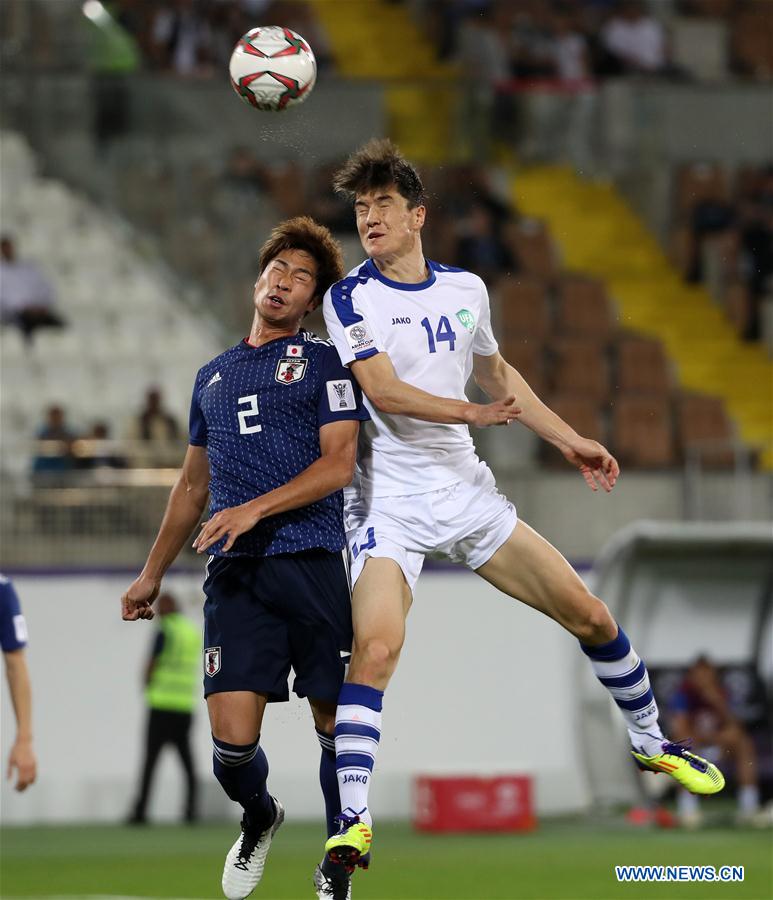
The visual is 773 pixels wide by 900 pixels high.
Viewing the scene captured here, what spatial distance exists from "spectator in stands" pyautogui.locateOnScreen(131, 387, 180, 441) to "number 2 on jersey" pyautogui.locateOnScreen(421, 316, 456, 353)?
25.0 feet

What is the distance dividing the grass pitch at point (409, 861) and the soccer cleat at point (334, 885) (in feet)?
6.70

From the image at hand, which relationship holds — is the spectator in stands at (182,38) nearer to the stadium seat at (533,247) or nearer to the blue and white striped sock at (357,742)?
the stadium seat at (533,247)

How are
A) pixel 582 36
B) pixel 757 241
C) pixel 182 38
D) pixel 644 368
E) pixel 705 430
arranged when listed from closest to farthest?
pixel 644 368, pixel 705 430, pixel 757 241, pixel 182 38, pixel 582 36

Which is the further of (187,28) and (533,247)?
(187,28)

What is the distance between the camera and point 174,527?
7.11 metres

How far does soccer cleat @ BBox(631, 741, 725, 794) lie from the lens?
732 cm

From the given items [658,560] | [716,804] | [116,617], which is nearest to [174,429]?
[116,617]

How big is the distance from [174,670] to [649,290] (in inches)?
225

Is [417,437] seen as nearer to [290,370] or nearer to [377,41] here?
[290,370]

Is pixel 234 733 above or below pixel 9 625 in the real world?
below

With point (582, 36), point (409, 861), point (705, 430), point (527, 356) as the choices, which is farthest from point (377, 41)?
point (409, 861)

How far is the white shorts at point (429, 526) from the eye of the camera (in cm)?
682

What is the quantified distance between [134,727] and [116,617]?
0.95 m

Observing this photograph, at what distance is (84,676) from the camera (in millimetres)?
14938
